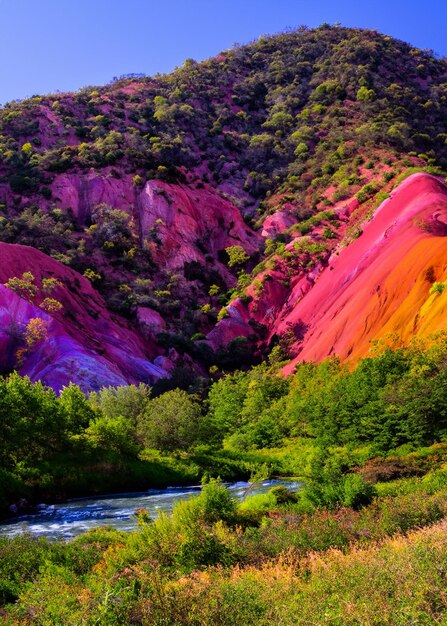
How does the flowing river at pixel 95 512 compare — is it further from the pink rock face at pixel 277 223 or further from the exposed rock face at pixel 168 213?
the pink rock face at pixel 277 223

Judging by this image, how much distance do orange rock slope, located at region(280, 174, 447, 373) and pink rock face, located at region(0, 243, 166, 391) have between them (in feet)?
58.7

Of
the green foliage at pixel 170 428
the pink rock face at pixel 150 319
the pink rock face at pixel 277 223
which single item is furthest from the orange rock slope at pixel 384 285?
the pink rock face at pixel 277 223

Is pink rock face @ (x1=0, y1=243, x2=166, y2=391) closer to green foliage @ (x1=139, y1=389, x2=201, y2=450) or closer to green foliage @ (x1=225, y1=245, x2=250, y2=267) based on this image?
green foliage @ (x1=139, y1=389, x2=201, y2=450)

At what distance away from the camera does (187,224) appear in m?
87.3

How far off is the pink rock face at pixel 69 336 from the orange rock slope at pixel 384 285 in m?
17.9

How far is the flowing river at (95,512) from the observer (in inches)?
920

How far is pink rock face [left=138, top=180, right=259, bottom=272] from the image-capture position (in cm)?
8388

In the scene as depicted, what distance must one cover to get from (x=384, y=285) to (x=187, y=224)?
Answer: 1593 inches

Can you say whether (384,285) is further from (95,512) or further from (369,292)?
(95,512)

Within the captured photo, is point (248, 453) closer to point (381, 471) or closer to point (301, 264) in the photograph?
point (381, 471)

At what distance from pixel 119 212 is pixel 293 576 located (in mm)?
76861

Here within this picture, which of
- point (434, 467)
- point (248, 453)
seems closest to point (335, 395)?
point (248, 453)

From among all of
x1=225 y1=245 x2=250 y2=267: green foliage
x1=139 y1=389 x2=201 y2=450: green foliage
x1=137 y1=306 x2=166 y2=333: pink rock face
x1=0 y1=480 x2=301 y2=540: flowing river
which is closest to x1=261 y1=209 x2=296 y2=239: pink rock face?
x1=225 y1=245 x2=250 y2=267: green foliage

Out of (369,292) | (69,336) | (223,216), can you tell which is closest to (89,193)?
(223,216)
